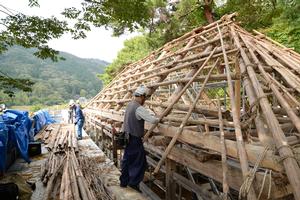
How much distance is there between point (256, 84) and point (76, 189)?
12.2ft

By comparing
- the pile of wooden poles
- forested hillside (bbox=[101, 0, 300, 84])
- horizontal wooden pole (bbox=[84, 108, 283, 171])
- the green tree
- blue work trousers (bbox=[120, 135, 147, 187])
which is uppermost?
forested hillside (bbox=[101, 0, 300, 84])

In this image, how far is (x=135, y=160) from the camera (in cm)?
492

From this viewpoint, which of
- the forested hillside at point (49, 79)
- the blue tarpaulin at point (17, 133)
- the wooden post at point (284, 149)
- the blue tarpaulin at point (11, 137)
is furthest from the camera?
the forested hillside at point (49, 79)

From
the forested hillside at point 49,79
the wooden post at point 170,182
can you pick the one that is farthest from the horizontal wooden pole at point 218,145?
the forested hillside at point 49,79

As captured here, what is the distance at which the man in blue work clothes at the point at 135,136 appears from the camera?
472cm

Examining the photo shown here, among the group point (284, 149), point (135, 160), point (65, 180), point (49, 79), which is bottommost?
point (65, 180)

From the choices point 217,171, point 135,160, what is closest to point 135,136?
point 135,160

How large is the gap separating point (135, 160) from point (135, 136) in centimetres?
47

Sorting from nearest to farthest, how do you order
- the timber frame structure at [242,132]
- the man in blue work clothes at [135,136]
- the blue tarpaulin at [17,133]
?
the timber frame structure at [242,132] → the man in blue work clothes at [135,136] → the blue tarpaulin at [17,133]

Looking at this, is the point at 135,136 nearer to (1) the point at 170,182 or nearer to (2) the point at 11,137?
(1) the point at 170,182

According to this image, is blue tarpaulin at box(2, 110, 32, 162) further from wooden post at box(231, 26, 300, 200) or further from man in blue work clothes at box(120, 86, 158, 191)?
wooden post at box(231, 26, 300, 200)

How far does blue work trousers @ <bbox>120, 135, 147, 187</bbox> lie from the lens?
4.89 meters

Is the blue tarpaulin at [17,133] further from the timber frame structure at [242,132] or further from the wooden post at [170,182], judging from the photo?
the wooden post at [170,182]

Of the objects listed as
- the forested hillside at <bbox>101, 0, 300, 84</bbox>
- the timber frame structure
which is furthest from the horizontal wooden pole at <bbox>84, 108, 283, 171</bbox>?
the forested hillside at <bbox>101, 0, 300, 84</bbox>
